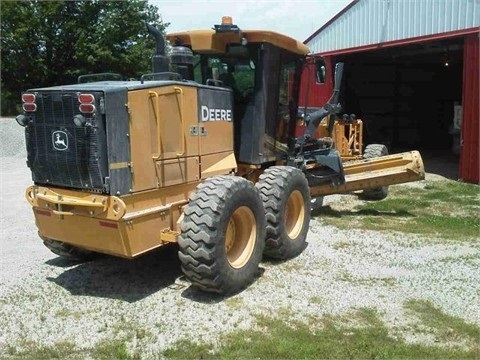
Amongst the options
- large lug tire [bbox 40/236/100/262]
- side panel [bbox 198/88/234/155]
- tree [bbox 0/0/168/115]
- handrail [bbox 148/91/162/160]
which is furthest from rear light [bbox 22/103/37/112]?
tree [bbox 0/0/168/115]

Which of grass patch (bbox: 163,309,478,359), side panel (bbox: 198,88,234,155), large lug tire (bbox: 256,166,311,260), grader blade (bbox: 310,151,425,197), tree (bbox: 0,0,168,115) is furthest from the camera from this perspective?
tree (bbox: 0,0,168,115)

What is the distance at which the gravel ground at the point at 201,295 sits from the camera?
15.6 feet

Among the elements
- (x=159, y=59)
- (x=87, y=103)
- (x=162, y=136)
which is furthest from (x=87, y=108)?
(x=159, y=59)

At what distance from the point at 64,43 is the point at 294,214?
30.6 meters

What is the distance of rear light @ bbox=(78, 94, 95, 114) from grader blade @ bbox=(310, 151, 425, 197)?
4.65m

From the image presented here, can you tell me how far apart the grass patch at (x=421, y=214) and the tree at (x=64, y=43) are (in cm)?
2438

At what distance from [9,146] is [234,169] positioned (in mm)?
15990

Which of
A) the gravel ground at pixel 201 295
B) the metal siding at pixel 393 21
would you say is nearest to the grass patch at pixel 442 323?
the gravel ground at pixel 201 295

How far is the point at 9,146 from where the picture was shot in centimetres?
2012

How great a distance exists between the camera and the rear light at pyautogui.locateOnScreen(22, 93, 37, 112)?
5.29 meters

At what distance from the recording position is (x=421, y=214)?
31.1 ft

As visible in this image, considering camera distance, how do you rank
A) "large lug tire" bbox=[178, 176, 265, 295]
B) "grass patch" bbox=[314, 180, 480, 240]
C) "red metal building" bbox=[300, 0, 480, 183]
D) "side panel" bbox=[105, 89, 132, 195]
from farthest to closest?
"red metal building" bbox=[300, 0, 480, 183] < "grass patch" bbox=[314, 180, 480, 240] < "large lug tire" bbox=[178, 176, 265, 295] < "side panel" bbox=[105, 89, 132, 195]

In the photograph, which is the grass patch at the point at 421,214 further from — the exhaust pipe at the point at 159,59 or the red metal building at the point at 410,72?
the exhaust pipe at the point at 159,59

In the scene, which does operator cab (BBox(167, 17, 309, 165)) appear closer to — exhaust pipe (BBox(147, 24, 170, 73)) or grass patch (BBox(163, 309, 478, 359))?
exhaust pipe (BBox(147, 24, 170, 73))
